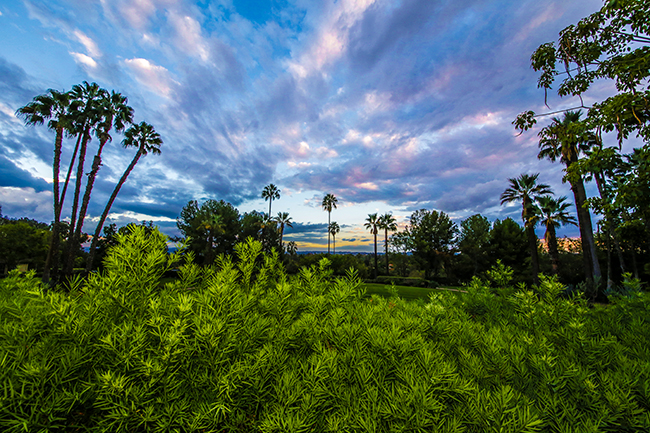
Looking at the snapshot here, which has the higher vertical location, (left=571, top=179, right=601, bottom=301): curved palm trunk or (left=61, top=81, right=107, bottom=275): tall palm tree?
(left=61, top=81, right=107, bottom=275): tall palm tree

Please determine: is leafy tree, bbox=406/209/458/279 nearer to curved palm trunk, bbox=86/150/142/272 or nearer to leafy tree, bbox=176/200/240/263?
leafy tree, bbox=176/200/240/263

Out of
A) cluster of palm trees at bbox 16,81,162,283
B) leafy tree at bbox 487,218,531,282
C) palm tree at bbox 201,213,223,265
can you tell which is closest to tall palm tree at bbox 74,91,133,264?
cluster of palm trees at bbox 16,81,162,283

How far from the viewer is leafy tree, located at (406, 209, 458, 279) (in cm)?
5081

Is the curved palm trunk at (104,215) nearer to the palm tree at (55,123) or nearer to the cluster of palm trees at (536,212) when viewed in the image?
the palm tree at (55,123)

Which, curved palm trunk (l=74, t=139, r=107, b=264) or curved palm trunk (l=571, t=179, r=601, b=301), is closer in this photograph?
curved palm trunk (l=571, t=179, r=601, b=301)

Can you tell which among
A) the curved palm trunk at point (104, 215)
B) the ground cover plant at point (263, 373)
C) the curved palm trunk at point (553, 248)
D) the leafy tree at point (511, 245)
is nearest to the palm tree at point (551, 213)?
the curved palm trunk at point (553, 248)

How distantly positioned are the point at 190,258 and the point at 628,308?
6253 millimetres

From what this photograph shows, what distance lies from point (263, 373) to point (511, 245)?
5175cm

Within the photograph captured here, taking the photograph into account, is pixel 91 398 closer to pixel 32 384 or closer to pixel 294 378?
pixel 32 384

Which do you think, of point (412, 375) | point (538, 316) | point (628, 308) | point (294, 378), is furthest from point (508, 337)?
point (628, 308)

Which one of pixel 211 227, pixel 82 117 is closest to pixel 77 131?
pixel 82 117

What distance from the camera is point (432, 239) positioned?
5259 cm

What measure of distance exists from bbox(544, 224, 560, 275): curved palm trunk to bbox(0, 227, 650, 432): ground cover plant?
27.5 meters

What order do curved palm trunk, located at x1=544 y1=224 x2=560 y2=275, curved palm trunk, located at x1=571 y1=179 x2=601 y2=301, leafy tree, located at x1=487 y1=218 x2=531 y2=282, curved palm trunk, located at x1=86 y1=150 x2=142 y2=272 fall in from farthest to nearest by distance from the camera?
leafy tree, located at x1=487 y1=218 x2=531 y2=282
curved palm trunk, located at x1=544 y1=224 x2=560 y2=275
curved palm trunk, located at x1=86 y1=150 x2=142 y2=272
curved palm trunk, located at x1=571 y1=179 x2=601 y2=301
